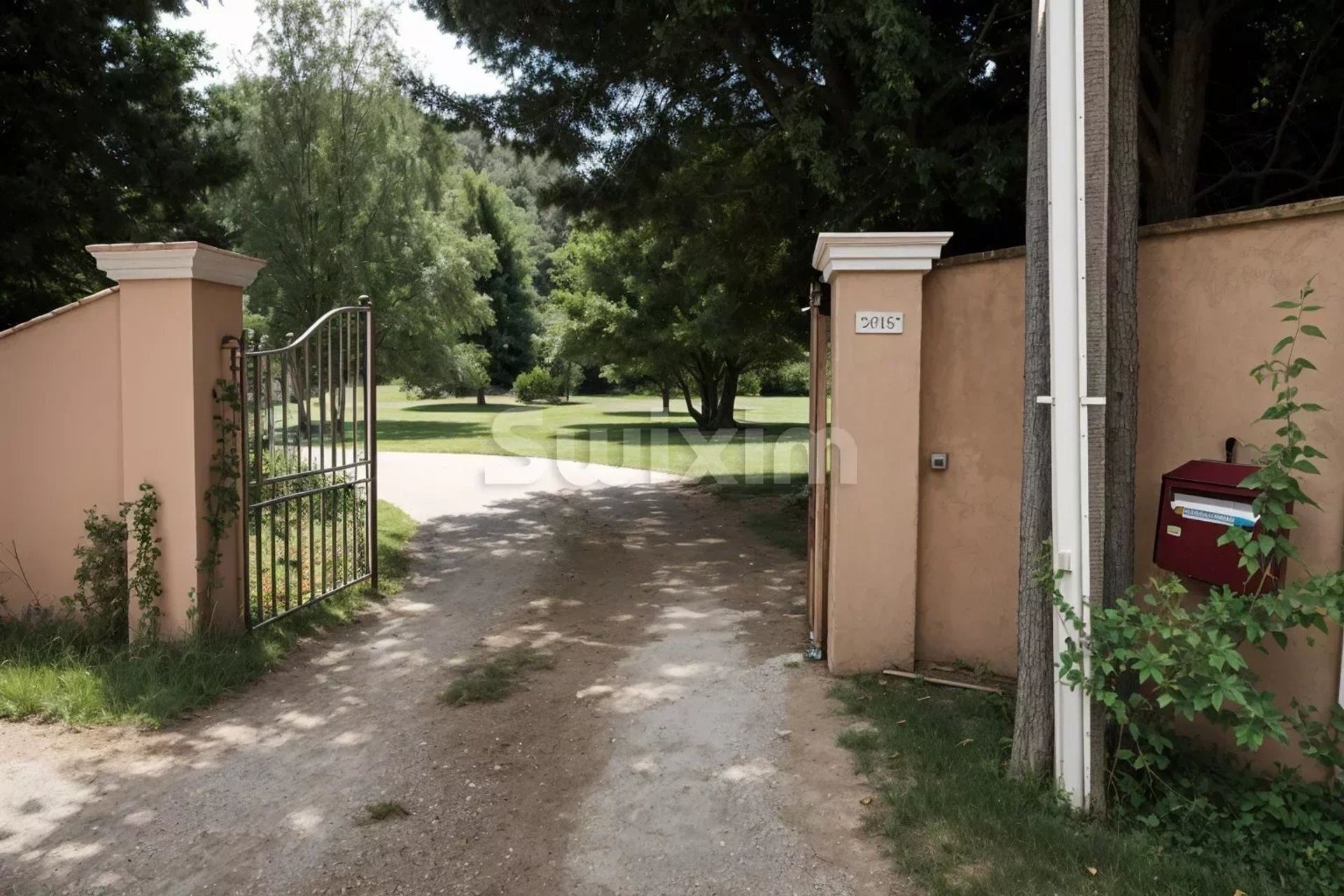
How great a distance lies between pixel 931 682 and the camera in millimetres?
5168

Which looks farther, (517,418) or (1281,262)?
(517,418)

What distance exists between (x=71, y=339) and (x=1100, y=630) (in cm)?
633

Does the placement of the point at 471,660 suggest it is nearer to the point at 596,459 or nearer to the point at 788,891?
the point at 788,891

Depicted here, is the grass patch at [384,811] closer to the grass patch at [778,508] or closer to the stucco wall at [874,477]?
the stucco wall at [874,477]

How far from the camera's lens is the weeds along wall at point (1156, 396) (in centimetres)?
363

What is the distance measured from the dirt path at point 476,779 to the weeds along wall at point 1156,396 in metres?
1.11

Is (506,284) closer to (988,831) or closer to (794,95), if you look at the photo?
(794,95)

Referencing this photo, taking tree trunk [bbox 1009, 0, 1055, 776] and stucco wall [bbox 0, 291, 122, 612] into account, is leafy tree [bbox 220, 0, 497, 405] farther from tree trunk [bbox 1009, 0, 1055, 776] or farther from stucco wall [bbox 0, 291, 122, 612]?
tree trunk [bbox 1009, 0, 1055, 776]

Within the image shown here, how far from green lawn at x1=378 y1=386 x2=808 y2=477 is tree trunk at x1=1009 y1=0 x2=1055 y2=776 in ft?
41.2

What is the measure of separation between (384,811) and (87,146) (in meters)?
8.17

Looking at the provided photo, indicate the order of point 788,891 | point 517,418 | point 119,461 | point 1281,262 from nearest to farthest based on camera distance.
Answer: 1. point 788,891
2. point 1281,262
3. point 119,461
4. point 517,418

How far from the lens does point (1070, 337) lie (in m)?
3.56

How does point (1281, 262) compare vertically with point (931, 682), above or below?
above

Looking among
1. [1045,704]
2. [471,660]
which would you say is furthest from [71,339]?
[1045,704]
